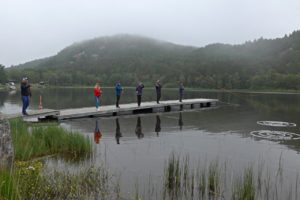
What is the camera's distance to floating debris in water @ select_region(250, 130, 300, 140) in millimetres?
19295

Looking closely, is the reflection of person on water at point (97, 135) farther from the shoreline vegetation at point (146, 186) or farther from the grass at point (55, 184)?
the grass at point (55, 184)

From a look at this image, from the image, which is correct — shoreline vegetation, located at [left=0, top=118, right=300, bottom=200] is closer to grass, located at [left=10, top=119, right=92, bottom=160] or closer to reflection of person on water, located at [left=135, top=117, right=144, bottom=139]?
grass, located at [left=10, top=119, right=92, bottom=160]

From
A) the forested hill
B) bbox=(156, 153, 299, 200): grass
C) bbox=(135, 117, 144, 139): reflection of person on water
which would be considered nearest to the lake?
bbox=(135, 117, 144, 139): reflection of person on water

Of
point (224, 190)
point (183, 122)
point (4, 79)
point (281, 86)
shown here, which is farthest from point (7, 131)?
point (4, 79)

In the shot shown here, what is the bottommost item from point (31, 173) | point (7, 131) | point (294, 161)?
point (294, 161)

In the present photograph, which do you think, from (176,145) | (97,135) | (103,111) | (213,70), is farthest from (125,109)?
(213,70)

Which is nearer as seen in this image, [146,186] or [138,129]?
[146,186]

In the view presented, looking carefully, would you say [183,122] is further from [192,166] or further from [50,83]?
[50,83]

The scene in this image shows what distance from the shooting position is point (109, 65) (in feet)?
591

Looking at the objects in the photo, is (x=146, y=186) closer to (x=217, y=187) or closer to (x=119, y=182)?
(x=119, y=182)

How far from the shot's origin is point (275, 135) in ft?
65.9

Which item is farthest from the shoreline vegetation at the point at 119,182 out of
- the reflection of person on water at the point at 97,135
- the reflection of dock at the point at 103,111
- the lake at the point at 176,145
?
the reflection of dock at the point at 103,111

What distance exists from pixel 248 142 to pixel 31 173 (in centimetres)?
1279

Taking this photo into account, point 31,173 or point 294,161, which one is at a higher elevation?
point 31,173
